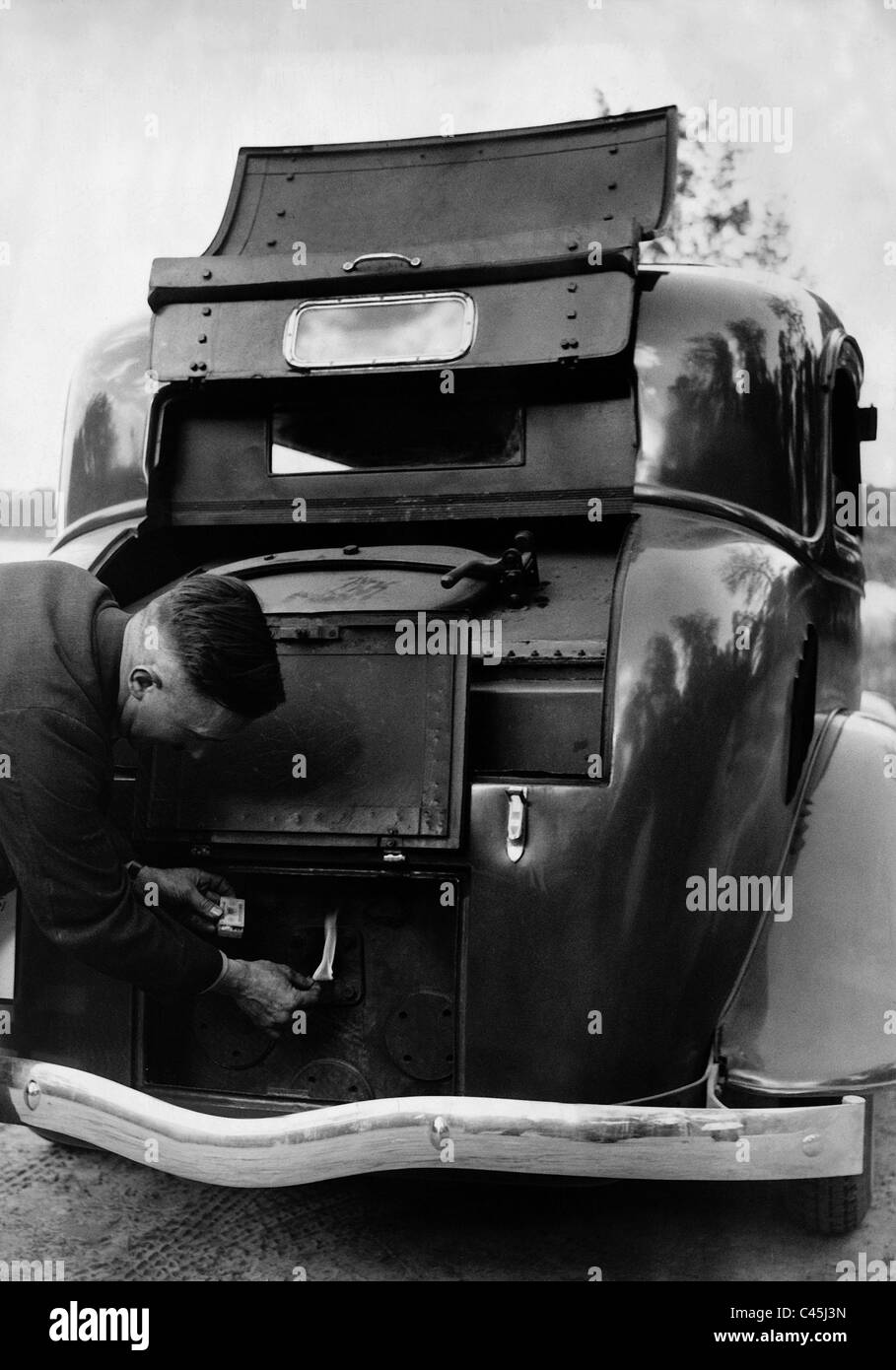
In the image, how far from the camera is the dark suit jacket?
2.69 m

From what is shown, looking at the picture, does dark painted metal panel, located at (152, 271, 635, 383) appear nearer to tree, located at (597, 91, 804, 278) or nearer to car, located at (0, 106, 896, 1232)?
car, located at (0, 106, 896, 1232)

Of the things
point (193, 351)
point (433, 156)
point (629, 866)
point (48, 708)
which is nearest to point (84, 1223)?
point (48, 708)

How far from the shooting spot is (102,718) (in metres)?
2.82

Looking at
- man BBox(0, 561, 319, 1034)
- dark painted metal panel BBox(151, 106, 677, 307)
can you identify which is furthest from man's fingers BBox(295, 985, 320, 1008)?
dark painted metal panel BBox(151, 106, 677, 307)

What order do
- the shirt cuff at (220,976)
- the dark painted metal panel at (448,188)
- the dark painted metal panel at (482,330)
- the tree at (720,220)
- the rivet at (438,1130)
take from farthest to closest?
the tree at (720,220) → the dark painted metal panel at (448,188) → the dark painted metal panel at (482,330) → the shirt cuff at (220,976) → the rivet at (438,1130)

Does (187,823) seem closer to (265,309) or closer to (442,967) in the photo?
(442,967)

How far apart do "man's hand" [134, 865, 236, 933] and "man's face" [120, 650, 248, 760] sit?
304 mm

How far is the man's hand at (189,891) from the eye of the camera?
115 inches

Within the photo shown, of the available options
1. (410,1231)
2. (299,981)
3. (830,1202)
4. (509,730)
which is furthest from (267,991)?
(830,1202)

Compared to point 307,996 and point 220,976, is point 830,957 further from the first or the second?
point 220,976

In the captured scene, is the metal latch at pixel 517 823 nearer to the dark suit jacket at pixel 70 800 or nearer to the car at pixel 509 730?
the car at pixel 509 730

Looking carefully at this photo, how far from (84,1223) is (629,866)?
1967 mm

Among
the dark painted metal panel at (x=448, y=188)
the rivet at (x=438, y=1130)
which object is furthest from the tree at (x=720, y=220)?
the rivet at (x=438, y=1130)

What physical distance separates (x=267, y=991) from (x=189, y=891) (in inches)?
11.2
